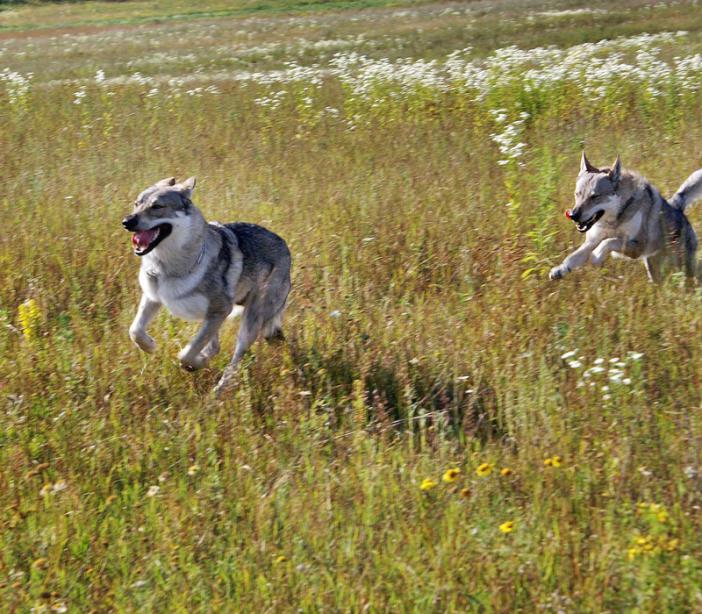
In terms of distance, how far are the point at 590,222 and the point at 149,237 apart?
3301 mm

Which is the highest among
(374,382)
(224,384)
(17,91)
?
(17,91)

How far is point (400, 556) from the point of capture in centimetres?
339

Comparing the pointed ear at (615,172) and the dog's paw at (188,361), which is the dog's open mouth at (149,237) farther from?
the pointed ear at (615,172)

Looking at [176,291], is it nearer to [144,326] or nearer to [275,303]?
[144,326]

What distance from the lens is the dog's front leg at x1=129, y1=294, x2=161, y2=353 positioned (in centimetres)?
555

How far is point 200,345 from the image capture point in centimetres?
550

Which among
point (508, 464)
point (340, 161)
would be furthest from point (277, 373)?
point (340, 161)

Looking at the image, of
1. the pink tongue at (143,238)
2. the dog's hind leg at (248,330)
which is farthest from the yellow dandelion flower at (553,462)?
the pink tongue at (143,238)

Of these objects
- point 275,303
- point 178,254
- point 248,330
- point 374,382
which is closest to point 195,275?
point 178,254

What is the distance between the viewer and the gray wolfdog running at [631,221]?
6.97 metres

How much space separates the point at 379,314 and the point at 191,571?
9.59 ft

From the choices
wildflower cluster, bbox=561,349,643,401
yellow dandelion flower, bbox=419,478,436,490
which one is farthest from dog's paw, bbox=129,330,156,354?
wildflower cluster, bbox=561,349,643,401

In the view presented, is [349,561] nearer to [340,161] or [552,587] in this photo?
[552,587]

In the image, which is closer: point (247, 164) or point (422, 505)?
point (422, 505)
